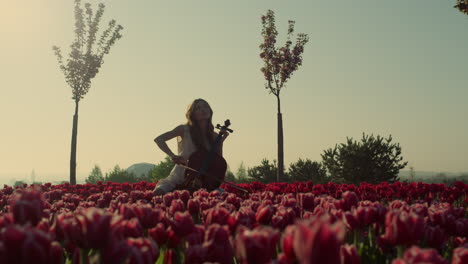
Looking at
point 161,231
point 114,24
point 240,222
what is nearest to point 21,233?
point 161,231

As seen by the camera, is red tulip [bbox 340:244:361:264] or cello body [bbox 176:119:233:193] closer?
red tulip [bbox 340:244:361:264]

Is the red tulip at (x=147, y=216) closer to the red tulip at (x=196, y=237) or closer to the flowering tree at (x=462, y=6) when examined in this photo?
the red tulip at (x=196, y=237)

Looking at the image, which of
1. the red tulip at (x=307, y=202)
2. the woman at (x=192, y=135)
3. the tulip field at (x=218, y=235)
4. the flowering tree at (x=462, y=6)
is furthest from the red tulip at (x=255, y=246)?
the flowering tree at (x=462, y=6)

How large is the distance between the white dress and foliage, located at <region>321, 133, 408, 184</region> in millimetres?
14326

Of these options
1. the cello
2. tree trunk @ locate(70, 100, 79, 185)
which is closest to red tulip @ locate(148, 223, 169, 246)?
the cello

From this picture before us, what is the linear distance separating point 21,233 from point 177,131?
914cm

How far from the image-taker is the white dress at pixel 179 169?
Result: 9755 mm

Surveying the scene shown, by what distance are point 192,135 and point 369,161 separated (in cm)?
1496

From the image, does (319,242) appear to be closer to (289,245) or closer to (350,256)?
(289,245)

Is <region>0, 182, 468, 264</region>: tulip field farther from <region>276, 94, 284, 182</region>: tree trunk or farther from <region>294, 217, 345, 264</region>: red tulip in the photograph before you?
<region>276, 94, 284, 182</region>: tree trunk

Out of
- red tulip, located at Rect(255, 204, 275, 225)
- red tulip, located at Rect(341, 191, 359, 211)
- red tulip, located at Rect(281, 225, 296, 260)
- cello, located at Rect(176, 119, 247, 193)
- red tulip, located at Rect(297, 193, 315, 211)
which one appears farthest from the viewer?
cello, located at Rect(176, 119, 247, 193)

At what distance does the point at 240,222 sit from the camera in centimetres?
277

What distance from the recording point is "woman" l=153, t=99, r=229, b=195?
10281 millimetres

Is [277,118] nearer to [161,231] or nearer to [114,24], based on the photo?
[114,24]
